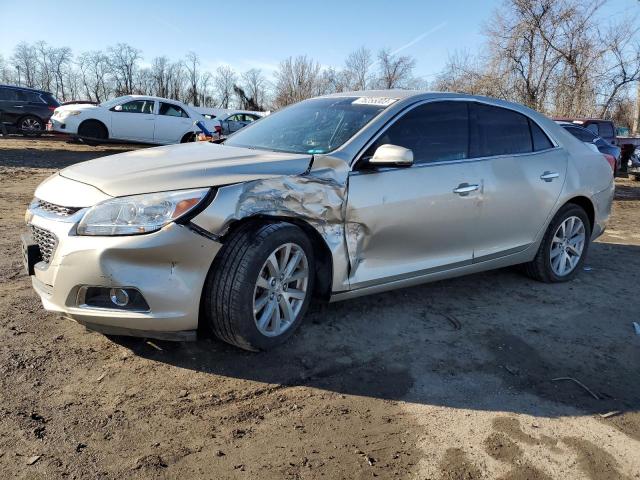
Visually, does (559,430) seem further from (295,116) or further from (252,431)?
(295,116)

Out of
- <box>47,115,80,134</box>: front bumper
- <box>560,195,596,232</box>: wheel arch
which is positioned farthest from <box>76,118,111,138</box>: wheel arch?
<box>560,195,596,232</box>: wheel arch

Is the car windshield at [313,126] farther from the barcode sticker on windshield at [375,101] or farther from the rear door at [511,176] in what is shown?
the rear door at [511,176]

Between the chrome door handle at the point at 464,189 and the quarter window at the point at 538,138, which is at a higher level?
the quarter window at the point at 538,138

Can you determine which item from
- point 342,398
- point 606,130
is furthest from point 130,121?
point 342,398

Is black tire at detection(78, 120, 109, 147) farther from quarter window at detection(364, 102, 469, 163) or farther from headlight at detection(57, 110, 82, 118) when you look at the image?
quarter window at detection(364, 102, 469, 163)

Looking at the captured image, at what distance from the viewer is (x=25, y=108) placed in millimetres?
18609

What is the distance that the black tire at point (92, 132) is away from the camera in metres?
15.0

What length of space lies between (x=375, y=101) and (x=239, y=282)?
1.82m

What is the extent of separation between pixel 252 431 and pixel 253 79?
7218 cm

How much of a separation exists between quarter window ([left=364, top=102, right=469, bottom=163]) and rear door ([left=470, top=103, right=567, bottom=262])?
0.13 m

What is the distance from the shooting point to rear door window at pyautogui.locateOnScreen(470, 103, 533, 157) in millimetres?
4086

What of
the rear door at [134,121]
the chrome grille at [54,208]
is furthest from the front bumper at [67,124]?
the chrome grille at [54,208]

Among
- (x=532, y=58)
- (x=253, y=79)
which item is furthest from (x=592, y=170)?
(x=253, y=79)

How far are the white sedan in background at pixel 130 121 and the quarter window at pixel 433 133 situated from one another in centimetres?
1265
